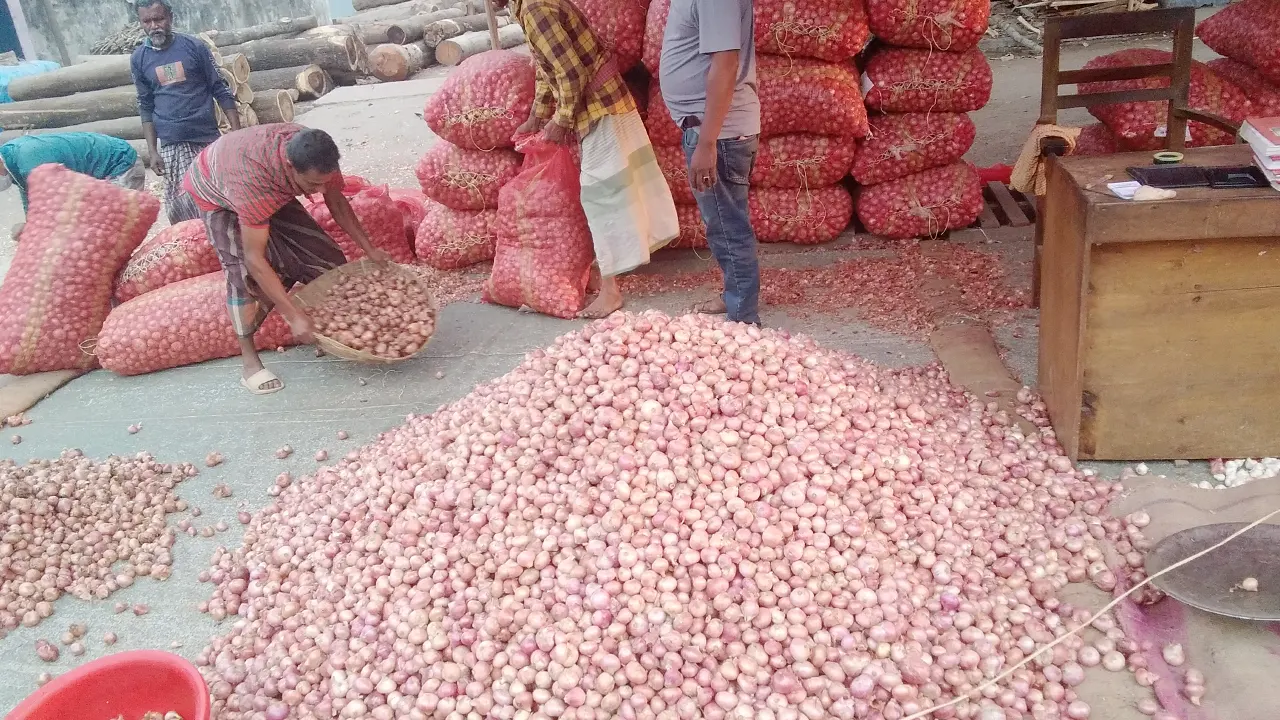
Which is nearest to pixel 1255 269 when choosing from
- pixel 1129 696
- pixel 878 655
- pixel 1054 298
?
pixel 1054 298

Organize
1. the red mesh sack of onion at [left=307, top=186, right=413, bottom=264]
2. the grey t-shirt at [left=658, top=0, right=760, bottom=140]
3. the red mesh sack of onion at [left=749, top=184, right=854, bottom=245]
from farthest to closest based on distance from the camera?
the red mesh sack of onion at [left=749, top=184, right=854, bottom=245] → the red mesh sack of onion at [left=307, top=186, right=413, bottom=264] → the grey t-shirt at [left=658, top=0, right=760, bottom=140]

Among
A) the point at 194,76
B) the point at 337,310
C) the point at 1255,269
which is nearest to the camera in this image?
the point at 1255,269

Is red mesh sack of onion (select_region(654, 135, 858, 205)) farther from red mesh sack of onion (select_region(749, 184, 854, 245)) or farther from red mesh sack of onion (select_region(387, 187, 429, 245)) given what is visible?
red mesh sack of onion (select_region(387, 187, 429, 245))

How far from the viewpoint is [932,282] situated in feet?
11.8

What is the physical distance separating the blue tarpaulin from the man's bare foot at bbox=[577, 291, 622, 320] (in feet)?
27.4

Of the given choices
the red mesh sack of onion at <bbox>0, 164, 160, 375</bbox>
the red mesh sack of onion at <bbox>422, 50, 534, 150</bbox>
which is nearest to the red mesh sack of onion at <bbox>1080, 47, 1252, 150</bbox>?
the red mesh sack of onion at <bbox>422, 50, 534, 150</bbox>

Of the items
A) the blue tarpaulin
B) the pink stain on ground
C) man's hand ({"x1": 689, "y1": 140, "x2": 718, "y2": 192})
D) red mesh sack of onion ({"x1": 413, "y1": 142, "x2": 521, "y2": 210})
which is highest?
the blue tarpaulin

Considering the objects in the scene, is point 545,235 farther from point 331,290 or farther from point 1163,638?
point 1163,638

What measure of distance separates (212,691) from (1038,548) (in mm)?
1820

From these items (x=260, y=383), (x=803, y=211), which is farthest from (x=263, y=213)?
(x=803, y=211)

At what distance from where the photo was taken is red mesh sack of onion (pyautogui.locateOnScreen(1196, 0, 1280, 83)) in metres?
3.32

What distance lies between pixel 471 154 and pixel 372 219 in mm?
588

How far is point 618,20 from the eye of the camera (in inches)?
141

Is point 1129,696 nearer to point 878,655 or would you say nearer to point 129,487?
point 878,655
